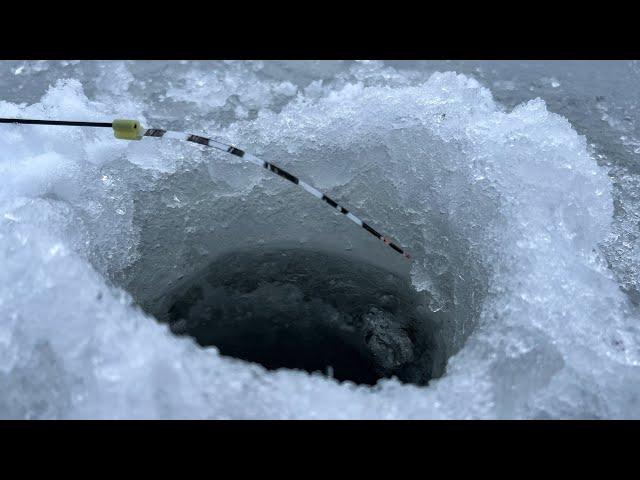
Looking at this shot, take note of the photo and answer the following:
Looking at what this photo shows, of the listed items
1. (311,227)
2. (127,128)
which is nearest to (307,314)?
(311,227)

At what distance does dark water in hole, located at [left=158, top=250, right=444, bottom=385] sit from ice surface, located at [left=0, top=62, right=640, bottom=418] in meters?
0.07

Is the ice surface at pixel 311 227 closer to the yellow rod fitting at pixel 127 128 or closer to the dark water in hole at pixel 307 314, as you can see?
the dark water in hole at pixel 307 314

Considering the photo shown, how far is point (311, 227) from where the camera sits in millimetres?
1993

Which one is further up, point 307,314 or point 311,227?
point 311,227

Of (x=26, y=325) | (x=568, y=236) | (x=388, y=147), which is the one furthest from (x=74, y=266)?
(x=568, y=236)

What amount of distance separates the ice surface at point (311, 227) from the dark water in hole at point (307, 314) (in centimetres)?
7

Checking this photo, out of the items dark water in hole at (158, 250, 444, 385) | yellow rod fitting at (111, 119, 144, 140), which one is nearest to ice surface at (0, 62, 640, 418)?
dark water in hole at (158, 250, 444, 385)

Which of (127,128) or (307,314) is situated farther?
(307,314)

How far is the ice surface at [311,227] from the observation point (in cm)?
118

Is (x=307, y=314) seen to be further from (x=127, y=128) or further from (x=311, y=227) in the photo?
(x=127, y=128)

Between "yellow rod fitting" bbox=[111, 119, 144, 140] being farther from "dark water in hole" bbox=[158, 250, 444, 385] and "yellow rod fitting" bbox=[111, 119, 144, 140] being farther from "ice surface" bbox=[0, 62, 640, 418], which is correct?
"dark water in hole" bbox=[158, 250, 444, 385]

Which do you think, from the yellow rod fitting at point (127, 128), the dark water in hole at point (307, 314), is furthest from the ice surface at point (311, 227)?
the yellow rod fitting at point (127, 128)

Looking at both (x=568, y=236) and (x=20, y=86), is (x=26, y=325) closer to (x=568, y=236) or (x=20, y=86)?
(x=20, y=86)

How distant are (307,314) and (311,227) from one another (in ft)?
1.09
